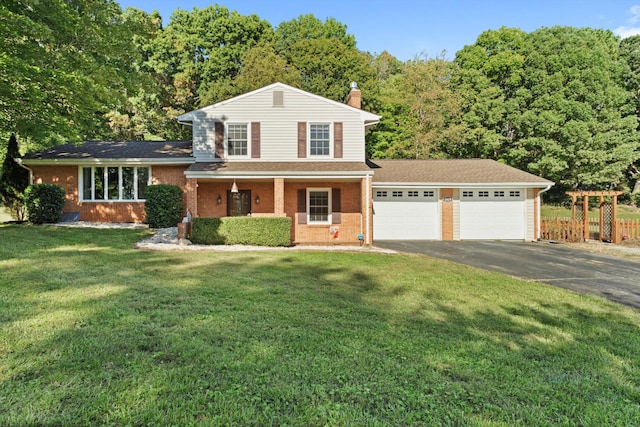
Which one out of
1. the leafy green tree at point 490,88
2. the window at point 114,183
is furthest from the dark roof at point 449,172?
the window at point 114,183

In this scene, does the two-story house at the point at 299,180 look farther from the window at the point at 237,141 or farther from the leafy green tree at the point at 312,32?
the leafy green tree at the point at 312,32

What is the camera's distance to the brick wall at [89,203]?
15445 millimetres

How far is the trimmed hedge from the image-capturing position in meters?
11.8

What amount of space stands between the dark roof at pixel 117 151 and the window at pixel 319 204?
5.99 metres

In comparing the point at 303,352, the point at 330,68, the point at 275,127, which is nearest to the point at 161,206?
the point at 275,127

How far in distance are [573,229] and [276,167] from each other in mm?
12547

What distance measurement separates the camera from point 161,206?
46.8 feet

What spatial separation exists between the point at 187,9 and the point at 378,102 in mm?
19093

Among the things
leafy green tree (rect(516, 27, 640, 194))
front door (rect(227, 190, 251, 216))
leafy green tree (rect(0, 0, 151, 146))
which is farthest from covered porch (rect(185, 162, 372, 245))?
leafy green tree (rect(516, 27, 640, 194))

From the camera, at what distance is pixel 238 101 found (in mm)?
14344

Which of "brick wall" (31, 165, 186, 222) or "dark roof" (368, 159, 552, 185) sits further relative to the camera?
"brick wall" (31, 165, 186, 222)

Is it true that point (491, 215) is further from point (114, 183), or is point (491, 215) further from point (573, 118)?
point (114, 183)

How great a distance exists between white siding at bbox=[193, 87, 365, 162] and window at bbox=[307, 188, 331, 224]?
1.47 m

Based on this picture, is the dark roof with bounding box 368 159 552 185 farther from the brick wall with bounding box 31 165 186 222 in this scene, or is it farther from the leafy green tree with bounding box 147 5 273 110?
the leafy green tree with bounding box 147 5 273 110
